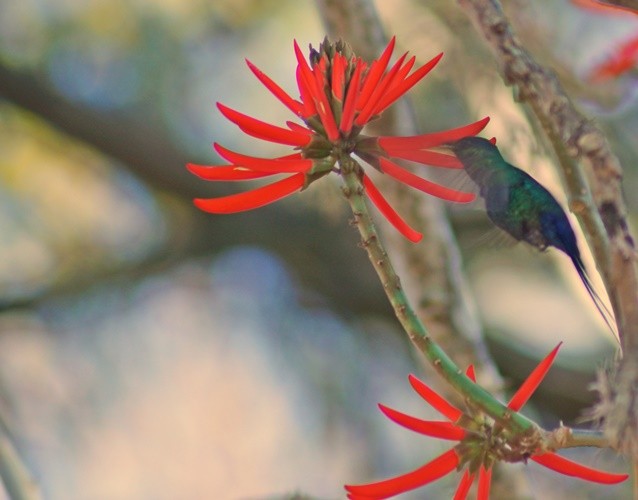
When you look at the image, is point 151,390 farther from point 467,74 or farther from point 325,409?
point 467,74

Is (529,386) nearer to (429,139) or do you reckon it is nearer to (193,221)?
(429,139)

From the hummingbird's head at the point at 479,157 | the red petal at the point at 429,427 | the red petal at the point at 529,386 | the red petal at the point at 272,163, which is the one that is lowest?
the red petal at the point at 429,427

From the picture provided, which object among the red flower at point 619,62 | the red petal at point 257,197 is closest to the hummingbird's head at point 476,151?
the red petal at point 257,197

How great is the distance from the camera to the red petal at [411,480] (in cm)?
60

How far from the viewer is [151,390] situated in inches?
110

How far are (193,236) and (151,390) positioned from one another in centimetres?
44

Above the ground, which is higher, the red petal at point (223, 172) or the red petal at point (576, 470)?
the red petal at point (223, 172)

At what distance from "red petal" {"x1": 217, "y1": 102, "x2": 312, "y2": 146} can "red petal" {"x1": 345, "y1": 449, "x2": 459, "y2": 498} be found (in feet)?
0.72

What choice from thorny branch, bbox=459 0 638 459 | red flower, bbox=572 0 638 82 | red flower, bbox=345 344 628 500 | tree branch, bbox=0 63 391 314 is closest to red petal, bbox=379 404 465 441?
red flower, bbox=345 344 628 500

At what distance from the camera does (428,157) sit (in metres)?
0.66

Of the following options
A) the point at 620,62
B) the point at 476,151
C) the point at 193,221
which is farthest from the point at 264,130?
the point at 193,221

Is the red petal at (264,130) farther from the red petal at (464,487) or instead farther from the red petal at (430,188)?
the red petal at (464,487)

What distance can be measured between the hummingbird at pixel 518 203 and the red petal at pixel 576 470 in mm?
98

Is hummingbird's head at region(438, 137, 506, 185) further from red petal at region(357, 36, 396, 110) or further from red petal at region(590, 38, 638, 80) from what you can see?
red petal at region(590, 38, 638, 80)
